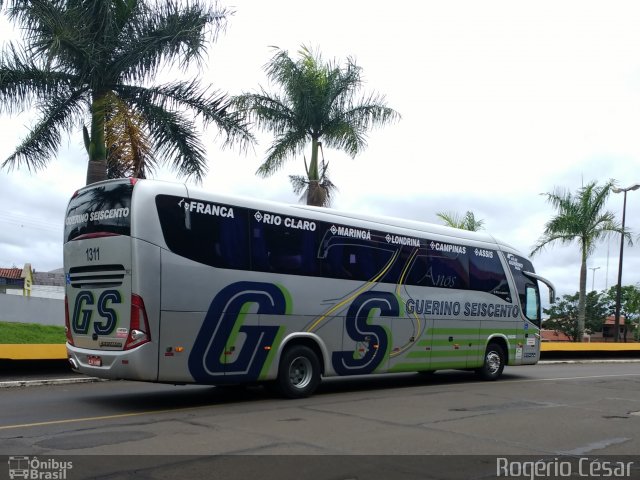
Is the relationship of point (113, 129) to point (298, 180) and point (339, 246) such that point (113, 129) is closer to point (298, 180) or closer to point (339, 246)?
point (339, 246)

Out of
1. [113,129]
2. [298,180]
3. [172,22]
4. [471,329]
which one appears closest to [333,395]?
[471,329]

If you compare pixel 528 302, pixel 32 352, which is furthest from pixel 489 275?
pixel 32 352

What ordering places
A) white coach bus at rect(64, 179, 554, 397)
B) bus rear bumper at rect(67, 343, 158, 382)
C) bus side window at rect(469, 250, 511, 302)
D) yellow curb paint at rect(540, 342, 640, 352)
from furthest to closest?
1. yellow curb paint at rect(540, 342, 640, 352)
2. bus side window at rect(469, 250, 511, 302)
3. white coach bus at rect(64, 179, 554, 397)
4. bus rear bumper at rect(67, 343, 158, 382)

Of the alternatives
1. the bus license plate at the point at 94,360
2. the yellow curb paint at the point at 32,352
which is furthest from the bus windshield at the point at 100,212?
the yellow curb paint at the point at 32,352

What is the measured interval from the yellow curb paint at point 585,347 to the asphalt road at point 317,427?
13944mm

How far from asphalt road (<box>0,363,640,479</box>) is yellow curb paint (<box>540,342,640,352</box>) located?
13.9 metres

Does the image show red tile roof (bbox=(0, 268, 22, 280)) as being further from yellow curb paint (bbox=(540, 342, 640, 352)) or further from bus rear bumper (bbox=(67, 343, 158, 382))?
bus rear bumper (bbox=(67, 343, 158, 382))

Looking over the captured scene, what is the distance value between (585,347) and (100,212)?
82.6ft

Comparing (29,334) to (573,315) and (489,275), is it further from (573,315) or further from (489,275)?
(573,315)

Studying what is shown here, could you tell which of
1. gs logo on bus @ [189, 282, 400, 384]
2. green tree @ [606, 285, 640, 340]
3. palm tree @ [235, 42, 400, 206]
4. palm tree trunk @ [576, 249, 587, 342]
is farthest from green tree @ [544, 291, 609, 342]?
gs logo on bus @ [189, 282, 400, 384]

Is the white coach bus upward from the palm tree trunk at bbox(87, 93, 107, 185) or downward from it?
downward

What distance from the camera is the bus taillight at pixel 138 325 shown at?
1041 cm

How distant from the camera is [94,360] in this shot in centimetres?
1087

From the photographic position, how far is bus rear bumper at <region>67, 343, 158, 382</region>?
10375 millimetres
